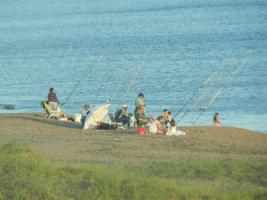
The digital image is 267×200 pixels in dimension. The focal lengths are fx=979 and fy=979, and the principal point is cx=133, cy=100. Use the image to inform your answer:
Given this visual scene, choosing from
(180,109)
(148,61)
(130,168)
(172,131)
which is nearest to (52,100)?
(172,131)

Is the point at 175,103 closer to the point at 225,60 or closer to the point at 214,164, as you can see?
the point at 225,60

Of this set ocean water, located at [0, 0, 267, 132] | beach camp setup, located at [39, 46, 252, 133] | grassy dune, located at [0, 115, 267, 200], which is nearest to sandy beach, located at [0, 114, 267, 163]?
grassy dune, located at [0, 115, 267, 200]

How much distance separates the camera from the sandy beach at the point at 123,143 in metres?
19.2

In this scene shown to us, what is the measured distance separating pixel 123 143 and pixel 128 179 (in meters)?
6.66

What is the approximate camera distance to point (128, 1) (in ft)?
477

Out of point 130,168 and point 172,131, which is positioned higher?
point 172,131

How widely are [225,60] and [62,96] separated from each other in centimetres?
1302

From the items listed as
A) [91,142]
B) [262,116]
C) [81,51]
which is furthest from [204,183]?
[81,51]

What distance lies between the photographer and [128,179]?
14734 mm

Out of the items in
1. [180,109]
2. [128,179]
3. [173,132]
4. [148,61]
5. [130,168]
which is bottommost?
[128,179]

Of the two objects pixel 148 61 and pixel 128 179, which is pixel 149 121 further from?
pixel 148 61

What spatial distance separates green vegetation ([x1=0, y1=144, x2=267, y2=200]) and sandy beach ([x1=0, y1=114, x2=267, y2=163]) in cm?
172

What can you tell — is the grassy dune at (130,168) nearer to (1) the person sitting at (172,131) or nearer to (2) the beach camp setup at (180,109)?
(1) the person sitting at (172,131)

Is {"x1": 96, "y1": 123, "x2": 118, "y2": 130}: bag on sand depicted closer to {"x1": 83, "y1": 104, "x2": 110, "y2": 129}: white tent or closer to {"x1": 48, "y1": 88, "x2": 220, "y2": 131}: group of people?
{"x1": 83, "y1": 104, "x2": 110, "y2": 129}: white tent
